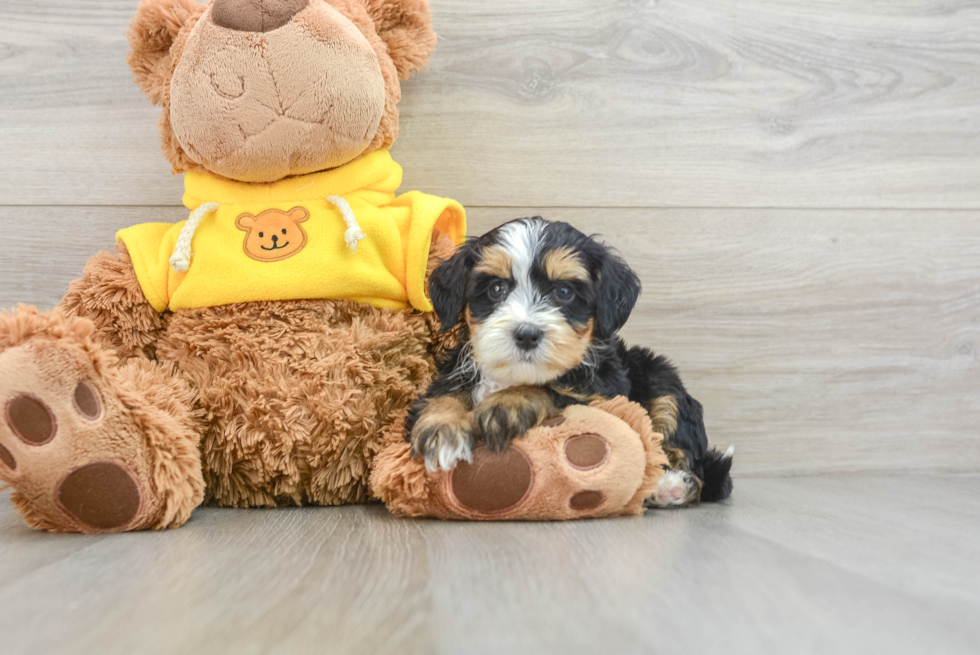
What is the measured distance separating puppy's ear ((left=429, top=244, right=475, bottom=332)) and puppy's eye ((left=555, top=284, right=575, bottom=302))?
196mm

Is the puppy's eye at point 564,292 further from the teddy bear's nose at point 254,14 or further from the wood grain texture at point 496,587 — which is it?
the teddy bear's nose at point 254,14

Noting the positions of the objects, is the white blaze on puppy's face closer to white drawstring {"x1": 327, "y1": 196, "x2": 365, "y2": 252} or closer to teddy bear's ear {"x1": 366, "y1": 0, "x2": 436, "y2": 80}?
white drawstring {"x1": 327, "y1": 196, "x2": 365, "y2": 252}

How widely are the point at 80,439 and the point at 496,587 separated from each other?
0.80 m

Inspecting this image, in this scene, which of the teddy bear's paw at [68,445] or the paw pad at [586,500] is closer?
the teddy bear's paw at [68,445]

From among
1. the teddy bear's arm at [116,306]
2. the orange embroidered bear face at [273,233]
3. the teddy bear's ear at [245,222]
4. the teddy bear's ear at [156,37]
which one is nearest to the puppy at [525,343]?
the orange embroidered bear face at [273,233]

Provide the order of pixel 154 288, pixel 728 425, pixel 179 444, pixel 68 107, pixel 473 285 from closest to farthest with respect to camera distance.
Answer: pixel 179 444 → pixel 473 285 → pixel 154 288 → pixel 68 107 → pixel 728 425

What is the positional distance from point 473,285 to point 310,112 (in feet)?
1.71

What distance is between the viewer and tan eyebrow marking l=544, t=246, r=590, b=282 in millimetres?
1466

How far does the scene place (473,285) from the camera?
152 cm

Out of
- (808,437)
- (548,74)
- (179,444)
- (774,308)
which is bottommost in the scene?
(808,437)

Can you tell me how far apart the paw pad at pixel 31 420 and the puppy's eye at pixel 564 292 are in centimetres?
96

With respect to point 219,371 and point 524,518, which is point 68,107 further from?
point 524,518

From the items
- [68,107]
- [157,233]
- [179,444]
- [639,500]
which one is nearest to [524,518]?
[639,500]

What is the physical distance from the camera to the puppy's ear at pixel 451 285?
1.55m
